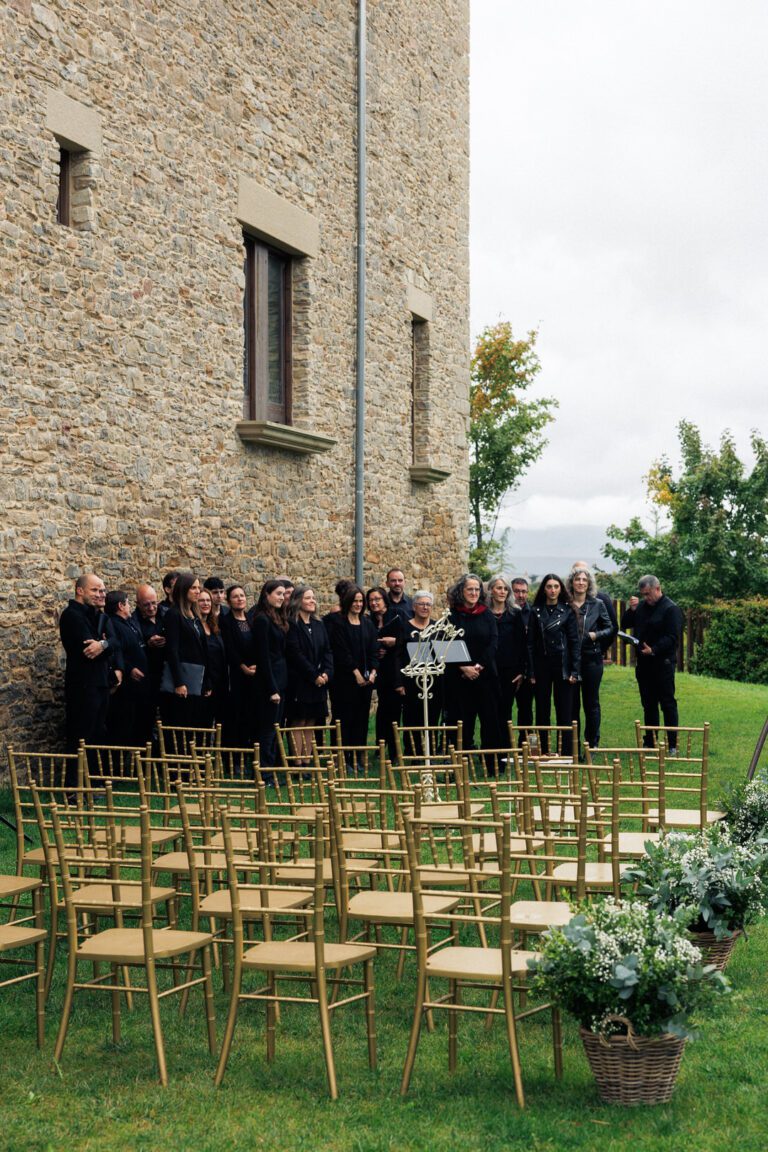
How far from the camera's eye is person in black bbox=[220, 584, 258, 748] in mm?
11539

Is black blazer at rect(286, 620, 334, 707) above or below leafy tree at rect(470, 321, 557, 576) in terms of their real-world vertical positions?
below

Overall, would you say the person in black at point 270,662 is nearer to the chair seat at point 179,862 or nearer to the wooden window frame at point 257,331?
the wooden window frame at point 257,331

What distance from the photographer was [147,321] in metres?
11.8

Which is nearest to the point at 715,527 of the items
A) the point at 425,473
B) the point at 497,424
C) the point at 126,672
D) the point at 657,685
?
the point at 497,424

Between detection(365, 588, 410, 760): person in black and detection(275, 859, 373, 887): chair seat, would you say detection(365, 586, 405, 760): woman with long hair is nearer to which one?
detection(365, 588, 410, 760): person in black

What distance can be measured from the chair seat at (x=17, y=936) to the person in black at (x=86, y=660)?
15.4ft

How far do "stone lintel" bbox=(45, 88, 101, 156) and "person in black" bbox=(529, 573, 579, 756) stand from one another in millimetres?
5341

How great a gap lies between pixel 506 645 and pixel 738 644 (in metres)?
13.7

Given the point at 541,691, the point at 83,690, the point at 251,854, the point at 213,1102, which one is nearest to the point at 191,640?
the point at 83,690

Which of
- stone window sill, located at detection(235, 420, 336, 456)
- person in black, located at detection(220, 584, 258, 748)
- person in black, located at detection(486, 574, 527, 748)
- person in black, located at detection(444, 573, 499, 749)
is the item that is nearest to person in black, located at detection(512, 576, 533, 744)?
person in black, located at detection(486, 574, 527, 748)

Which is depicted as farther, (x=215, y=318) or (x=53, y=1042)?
(x=215, y=318)

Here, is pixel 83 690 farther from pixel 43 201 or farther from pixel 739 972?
pixel 739 972

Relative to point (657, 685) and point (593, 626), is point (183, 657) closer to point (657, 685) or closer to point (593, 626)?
point (593, 626)

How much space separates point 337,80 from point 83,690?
8452 mm
